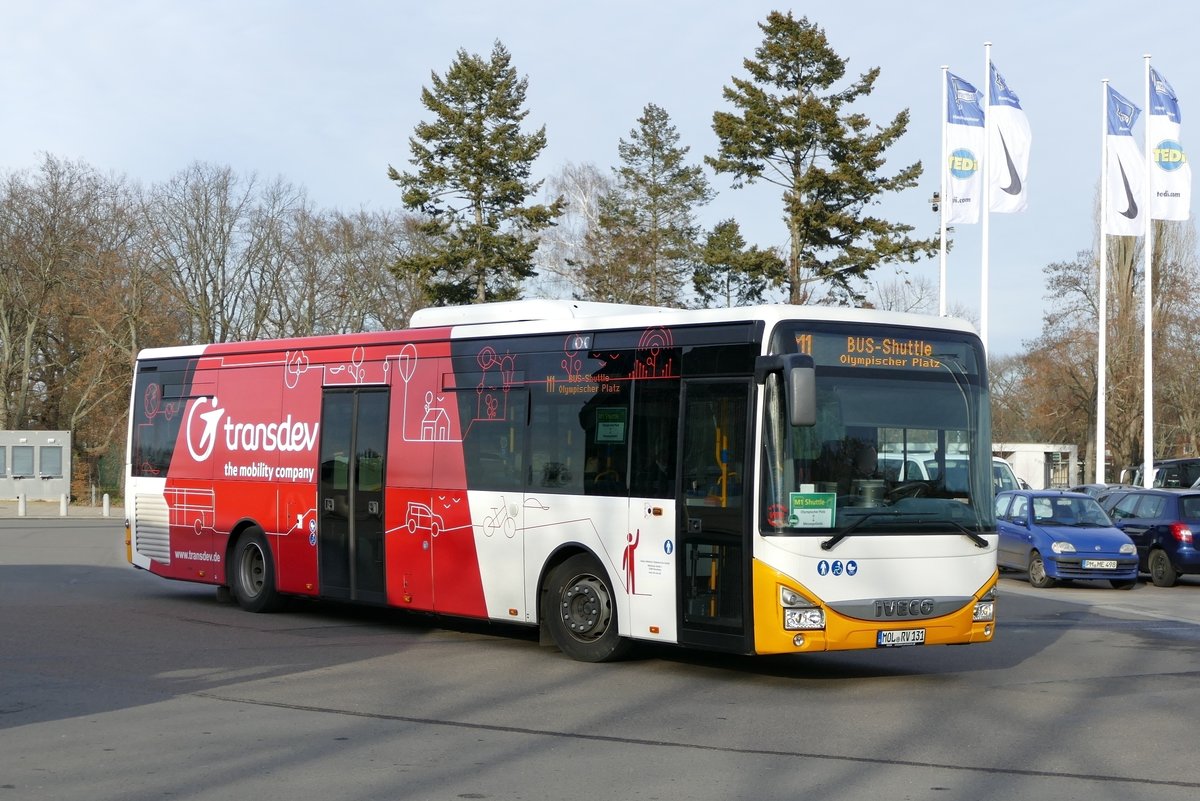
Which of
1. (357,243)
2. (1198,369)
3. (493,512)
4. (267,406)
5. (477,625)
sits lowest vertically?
(477,625)

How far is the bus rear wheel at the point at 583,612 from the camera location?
12.6 metres

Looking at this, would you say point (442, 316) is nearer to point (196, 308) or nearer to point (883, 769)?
point (883, 769)

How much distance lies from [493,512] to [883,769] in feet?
20.2

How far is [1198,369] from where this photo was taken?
66250mm

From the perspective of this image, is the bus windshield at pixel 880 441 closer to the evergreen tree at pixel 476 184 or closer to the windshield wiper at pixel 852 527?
the windshield wiper at pixel 852 527

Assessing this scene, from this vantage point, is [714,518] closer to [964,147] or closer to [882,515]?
[882,515]

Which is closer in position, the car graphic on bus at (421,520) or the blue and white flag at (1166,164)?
the car graphic on bus at (421,520)

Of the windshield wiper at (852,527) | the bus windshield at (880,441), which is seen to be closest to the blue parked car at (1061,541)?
the bus windshield at (880,441)

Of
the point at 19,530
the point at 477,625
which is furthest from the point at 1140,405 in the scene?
the point at 477,625

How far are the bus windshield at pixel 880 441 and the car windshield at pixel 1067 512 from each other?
42.9 feet

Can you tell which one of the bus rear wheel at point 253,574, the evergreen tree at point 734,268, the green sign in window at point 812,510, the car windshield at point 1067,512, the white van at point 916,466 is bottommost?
the bus rear wheel at point 253,574

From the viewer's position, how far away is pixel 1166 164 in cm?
3828

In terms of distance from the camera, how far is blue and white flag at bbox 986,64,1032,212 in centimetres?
3772

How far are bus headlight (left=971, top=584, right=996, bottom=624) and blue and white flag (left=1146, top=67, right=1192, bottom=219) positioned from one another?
96.1ft
